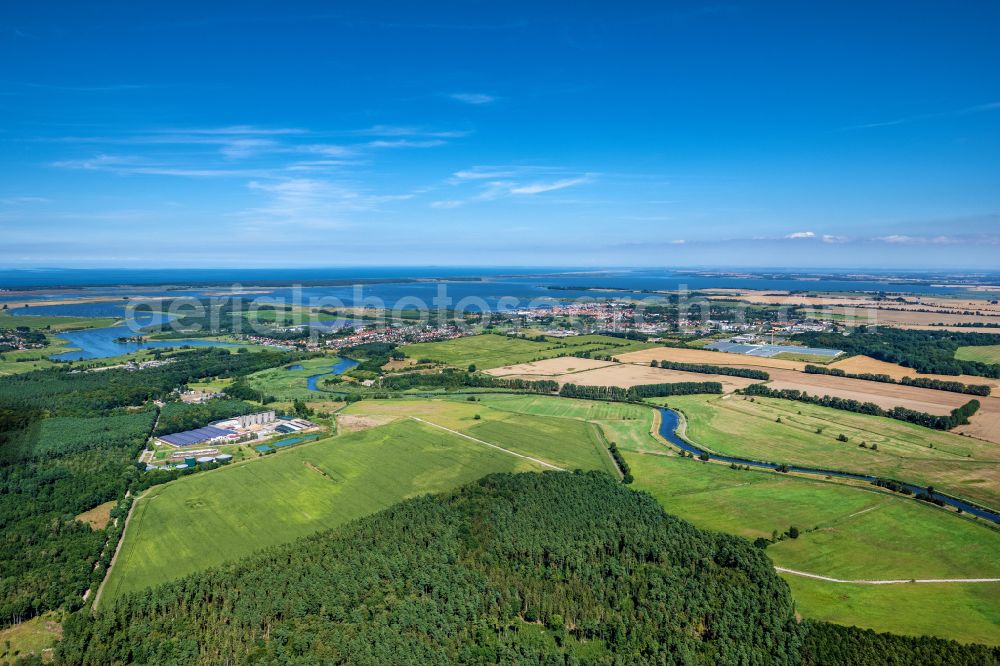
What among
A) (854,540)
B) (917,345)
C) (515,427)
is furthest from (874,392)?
(515,427)

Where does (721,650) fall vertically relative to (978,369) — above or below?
below

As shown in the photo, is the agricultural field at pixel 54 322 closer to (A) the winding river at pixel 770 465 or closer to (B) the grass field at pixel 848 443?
(A) the winding river at pixel 770 465

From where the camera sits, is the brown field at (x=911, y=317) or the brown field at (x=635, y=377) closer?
the brown field at (x=635, y=377)

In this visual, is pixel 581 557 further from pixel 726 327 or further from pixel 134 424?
pixel 726 327

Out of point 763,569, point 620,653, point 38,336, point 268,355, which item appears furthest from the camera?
point 38,336

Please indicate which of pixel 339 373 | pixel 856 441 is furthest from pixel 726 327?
pixel 339 373

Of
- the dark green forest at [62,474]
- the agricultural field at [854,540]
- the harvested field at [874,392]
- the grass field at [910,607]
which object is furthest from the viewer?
the harvested field at [874,392]

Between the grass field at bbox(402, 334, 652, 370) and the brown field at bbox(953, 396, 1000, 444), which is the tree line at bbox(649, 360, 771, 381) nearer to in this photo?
the grass field at bbox(402, 334, 652, 370)

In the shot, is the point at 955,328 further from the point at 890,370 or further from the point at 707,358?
the point at 707,358

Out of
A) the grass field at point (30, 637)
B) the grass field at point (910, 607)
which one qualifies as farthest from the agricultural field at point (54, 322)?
the grass field at point (910, 607)
